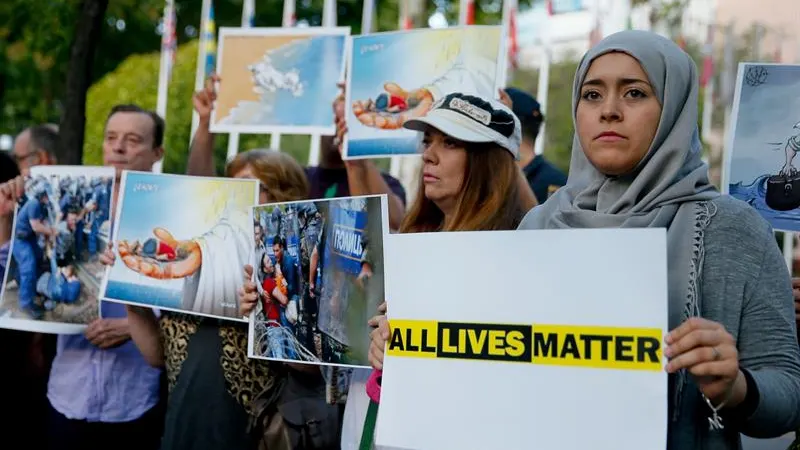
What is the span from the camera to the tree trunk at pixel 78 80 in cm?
645

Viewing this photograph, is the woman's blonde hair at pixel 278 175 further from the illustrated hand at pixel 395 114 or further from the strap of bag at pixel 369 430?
the strap of bag at pixel 369 430

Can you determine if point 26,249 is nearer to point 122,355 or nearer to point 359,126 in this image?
point 122,355

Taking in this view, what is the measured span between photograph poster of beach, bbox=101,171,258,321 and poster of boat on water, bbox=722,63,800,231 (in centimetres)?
169

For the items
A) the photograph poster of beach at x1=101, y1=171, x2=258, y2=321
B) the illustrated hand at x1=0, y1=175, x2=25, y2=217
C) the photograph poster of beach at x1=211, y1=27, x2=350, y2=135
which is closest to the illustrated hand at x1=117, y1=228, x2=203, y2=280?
the photograph poster of beach at x1=101, y1=171, x2=258, y2=321

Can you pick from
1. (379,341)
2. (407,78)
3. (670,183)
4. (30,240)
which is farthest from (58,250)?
(670,183)

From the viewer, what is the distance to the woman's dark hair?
5.84 metres

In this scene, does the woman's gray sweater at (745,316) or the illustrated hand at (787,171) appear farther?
the illustrated hand at (787,171)

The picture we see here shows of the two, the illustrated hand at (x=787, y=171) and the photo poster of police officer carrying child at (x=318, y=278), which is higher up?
the illustrated hand at (x=787, y=171)

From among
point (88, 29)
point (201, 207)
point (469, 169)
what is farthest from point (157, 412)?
point (88, 29)

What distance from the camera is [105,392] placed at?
4.78 meters

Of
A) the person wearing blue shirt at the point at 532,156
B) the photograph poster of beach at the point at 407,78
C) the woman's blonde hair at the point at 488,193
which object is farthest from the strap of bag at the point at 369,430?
the person wearing blue shirt at the point at 532,156

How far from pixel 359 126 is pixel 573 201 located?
2523 mm

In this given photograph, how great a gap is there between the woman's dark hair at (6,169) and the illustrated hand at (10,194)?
59cm

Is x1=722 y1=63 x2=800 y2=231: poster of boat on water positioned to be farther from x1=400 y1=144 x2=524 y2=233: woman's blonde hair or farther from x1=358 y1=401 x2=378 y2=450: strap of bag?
x1=358 y1=401 x2=378 y2=450: strap of bag
